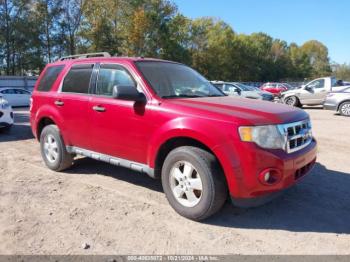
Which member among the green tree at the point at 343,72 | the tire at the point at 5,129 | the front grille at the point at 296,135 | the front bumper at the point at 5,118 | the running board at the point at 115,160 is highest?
the green tree at the point at 343,72

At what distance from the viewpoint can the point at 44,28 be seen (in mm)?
46688

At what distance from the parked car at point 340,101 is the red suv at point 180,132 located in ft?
38.4

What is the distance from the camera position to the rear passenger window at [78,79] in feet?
17.3

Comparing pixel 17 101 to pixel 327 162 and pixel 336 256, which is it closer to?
pixel 327 162

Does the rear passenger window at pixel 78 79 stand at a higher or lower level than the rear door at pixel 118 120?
higher

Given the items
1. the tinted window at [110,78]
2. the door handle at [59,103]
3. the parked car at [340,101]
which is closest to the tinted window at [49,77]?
the door handle at [59,103]

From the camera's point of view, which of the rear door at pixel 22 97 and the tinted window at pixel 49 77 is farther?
the rear door at pixel 22 97

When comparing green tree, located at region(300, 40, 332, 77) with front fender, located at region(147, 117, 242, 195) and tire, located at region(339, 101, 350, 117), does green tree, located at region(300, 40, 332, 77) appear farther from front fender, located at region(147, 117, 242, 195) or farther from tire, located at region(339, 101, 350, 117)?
front fender, located at region(147, 117, 242, 195)

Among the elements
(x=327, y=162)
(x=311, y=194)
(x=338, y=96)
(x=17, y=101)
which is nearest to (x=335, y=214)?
(x=311, y=194)

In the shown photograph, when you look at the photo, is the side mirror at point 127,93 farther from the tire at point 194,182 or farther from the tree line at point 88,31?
the tree line at point 88,31

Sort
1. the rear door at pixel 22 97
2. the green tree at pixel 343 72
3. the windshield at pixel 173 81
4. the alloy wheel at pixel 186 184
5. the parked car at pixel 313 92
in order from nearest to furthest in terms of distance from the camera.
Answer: the alloy wheel at pixel 186 184 < the windshield at pixel 173 81 < the parked car at pixel 313 92 < the rear door at pixel 22 97 < the green tree at pixel 343 72

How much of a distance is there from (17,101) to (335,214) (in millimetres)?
20444

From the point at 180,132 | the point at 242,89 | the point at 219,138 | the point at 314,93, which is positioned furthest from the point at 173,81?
the point at 242,89

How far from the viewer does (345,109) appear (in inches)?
593
